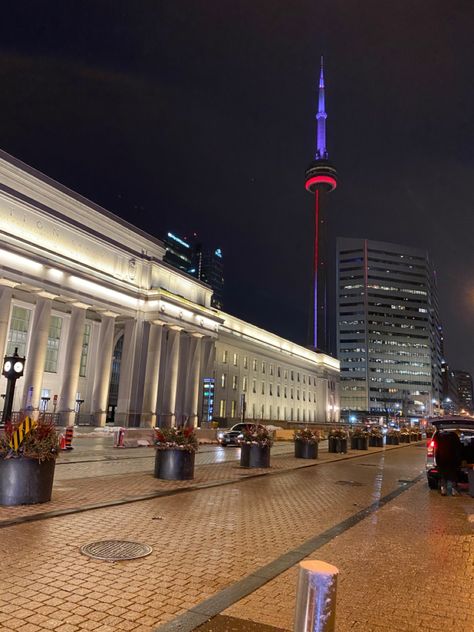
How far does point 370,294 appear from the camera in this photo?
17788 cm

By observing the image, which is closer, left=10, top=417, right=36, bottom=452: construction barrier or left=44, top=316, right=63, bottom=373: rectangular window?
left=10, top=417, right=36, bottom=452: construction barrier

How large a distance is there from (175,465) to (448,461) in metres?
7.98

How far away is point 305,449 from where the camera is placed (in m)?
23.6

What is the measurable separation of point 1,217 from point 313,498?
115 ft

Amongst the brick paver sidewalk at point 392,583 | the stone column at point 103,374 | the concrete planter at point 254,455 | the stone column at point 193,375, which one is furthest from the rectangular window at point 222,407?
the brick paver sidewalk at point 392,583

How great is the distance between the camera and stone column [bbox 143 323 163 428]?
49719 millimetres

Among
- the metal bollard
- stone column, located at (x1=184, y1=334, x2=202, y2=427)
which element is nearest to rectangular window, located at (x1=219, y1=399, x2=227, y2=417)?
stone column, located at (x1=184, y1=334, x2=202, y2=427)

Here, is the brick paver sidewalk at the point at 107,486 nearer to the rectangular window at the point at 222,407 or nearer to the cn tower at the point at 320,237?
the rectangular window at the point at 222,407

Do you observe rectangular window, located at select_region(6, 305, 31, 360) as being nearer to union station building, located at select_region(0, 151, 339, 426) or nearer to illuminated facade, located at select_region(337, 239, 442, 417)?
union station building, located at select_region(0, 151, 339, 426)

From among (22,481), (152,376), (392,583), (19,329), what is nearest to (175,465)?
(22,481)

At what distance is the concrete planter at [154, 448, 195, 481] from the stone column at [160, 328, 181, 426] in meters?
39.2

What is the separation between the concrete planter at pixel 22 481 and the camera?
9.23m

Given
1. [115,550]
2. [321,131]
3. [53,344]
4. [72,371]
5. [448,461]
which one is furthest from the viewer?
[321,131]

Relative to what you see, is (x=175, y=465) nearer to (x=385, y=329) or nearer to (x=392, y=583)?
(x=392, y=583)
